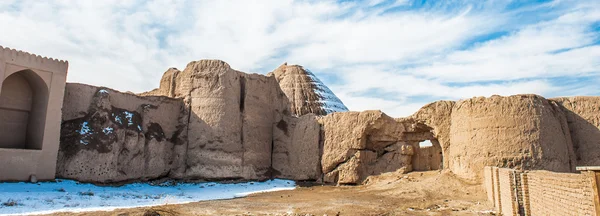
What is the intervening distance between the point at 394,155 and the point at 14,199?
13374 mm

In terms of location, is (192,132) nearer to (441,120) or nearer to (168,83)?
(168,83)

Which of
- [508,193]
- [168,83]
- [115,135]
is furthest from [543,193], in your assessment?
[168,83]

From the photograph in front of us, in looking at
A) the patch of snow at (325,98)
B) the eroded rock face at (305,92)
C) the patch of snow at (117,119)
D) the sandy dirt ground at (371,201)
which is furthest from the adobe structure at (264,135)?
the patch of snow at (325,98)

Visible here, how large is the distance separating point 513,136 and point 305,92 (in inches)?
908

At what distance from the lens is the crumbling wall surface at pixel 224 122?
17750mm

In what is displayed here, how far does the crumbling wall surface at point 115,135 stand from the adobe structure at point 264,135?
0.13ft

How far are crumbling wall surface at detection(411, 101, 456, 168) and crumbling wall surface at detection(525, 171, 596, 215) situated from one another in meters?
8.31

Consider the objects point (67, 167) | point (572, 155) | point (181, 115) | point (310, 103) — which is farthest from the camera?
point (310, 103)

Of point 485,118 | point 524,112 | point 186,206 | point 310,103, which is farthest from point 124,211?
point 310,103

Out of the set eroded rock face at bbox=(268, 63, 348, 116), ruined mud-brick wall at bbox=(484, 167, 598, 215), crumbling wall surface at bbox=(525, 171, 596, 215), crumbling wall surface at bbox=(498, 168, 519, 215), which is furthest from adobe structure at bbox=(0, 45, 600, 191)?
eroded rock face at bbox=(268, 63, 348, 116)

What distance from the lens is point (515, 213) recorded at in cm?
792

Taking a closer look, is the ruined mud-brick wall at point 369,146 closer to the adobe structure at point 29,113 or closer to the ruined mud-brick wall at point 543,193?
the ruined mud-brick wall at point 543,193

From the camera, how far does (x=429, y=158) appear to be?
17.5 m

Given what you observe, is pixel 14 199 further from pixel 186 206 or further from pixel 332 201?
pixel 332 201
